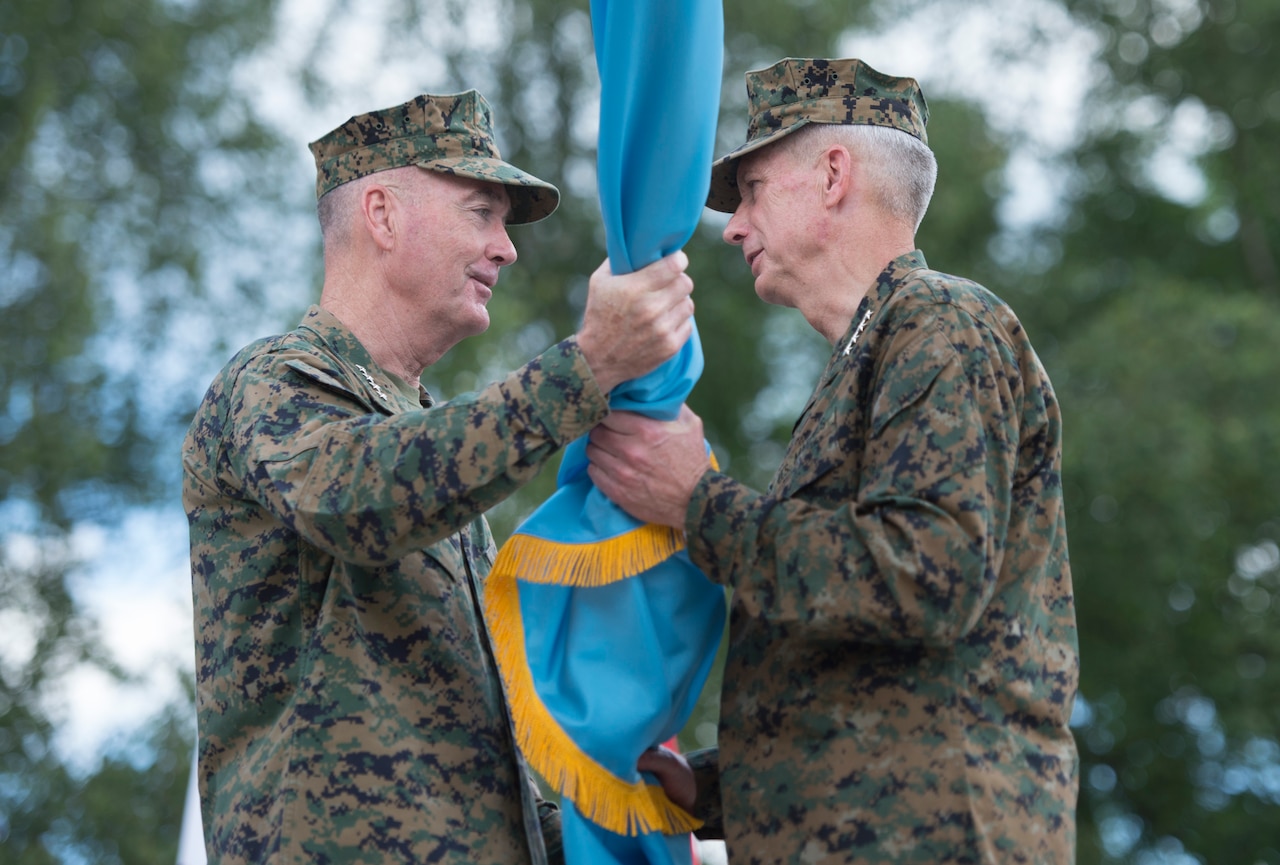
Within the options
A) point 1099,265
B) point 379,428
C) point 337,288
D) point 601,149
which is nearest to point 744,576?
point 379,428

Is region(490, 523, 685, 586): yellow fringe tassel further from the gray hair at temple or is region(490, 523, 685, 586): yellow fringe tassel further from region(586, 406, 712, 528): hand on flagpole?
the gray hair at temple

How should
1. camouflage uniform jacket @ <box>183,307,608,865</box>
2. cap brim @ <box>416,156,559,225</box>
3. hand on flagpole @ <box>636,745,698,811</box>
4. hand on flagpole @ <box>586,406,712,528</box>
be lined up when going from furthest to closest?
1. cap brim @ <box>416,156,559,225</box>
2. hand on flagpole @ <box>636,745,698,811</box>
3. hand on flagpole @ <box>586,406,712,528</box>
4. camouflage uniform jacket @ <box>183,307,608,865</box>

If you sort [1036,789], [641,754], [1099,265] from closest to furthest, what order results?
1. [1036,789]
2. [641,754]
3. [1099,265]

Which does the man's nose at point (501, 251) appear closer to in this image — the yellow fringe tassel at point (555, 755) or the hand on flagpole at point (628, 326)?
the hand on flagpole at point (628, 326)

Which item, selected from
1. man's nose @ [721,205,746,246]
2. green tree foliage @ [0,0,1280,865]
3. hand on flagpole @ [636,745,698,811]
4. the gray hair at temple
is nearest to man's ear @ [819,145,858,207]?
the gray hair at temple

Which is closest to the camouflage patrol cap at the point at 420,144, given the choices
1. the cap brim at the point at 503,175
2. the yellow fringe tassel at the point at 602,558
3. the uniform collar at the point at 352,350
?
the cap brim at the point at 503,175

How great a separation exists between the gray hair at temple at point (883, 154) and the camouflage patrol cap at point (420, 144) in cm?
80

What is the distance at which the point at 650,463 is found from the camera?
9.90 ft

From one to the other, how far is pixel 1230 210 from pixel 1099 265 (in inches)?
80.0

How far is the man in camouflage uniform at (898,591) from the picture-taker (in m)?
2.65

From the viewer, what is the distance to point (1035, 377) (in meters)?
2.96

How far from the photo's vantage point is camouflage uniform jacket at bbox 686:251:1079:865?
104 inches

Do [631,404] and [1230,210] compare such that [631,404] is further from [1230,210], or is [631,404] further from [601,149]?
[1230,210]

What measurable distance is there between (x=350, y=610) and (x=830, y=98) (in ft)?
5.55
